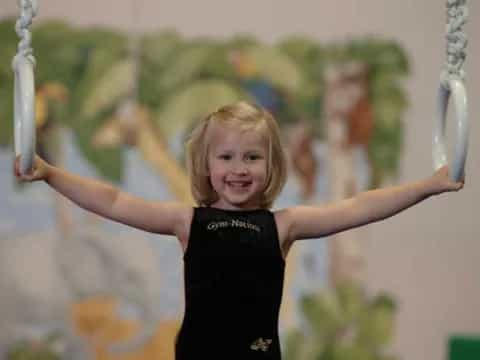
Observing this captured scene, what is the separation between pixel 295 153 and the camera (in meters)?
3.07

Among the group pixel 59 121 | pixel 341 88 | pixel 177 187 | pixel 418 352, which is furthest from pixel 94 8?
pixel 418 352

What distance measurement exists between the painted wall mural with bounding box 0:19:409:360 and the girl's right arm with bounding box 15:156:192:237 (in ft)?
4.83

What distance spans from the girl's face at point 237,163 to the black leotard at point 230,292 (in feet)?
0.17

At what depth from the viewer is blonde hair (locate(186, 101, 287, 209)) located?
1549 mm

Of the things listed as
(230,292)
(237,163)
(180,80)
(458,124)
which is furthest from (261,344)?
(180,80)

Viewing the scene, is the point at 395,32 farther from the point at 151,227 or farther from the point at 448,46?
the point at 151,227

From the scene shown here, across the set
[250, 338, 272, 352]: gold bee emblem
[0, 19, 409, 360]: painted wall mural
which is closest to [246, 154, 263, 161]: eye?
[250, 338, 272, 352]: gold bee emblem

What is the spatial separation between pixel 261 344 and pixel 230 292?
106mm

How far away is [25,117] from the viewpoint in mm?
1410

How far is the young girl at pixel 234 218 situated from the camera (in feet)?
4.90

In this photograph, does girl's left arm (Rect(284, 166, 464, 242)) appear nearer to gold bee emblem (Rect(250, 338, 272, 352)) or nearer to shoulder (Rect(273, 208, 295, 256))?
shoulder (Rect(273, 208, 295, 256))

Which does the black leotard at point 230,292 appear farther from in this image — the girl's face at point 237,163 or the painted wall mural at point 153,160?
the painted wall mural at point 153,160

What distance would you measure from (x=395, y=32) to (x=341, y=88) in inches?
11.1

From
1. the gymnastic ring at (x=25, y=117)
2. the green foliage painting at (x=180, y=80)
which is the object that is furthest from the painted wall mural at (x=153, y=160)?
the gymnastic ring at (x=25, y=117)
